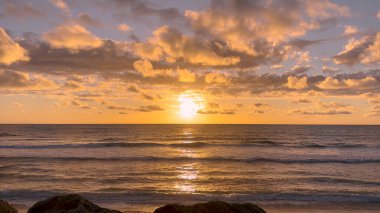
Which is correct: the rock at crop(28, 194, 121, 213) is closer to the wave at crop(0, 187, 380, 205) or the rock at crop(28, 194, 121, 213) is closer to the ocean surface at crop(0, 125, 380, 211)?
the ocean surface at crop(0, 125, 380, 211)

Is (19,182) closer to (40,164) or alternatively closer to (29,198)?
(29,198)

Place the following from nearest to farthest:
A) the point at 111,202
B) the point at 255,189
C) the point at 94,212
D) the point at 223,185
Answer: the point at 94,212 → the point at 111,202 → the point at 255,189 → the point at 223,185

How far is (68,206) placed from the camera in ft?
20.9

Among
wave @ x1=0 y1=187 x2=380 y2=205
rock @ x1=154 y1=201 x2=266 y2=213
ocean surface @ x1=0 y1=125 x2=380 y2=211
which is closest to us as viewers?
rock @ x1=154 y1=201 x2=266 y2=213

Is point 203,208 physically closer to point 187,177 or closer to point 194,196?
point 194,196

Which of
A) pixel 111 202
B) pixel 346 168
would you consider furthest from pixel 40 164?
pixel 346 168

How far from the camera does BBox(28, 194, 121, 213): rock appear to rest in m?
6.22

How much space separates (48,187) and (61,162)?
1251 cm

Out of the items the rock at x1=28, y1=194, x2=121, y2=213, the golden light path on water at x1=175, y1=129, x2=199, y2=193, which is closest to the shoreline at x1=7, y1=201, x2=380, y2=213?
the golden light path on water at x1=175, y1=129, x2=199, y2=193

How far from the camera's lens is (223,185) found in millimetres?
22016

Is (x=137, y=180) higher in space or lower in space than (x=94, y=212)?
lower

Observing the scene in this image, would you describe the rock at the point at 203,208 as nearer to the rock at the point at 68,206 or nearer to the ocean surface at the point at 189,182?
the rock at the point at 68,206

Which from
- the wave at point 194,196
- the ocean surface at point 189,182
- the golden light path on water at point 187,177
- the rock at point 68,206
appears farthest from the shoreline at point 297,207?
the rock at point 68,206

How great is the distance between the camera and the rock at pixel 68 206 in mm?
6219
